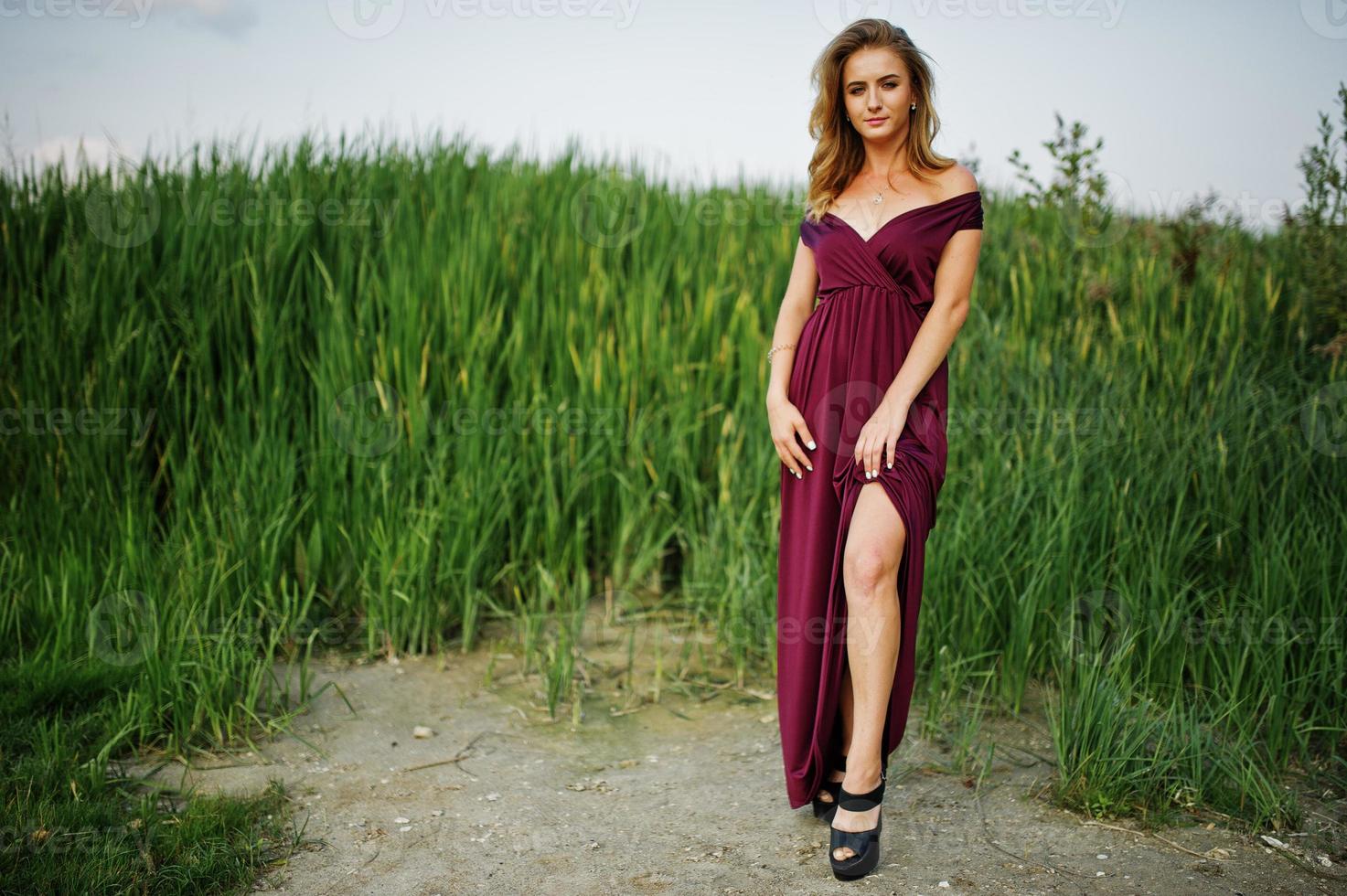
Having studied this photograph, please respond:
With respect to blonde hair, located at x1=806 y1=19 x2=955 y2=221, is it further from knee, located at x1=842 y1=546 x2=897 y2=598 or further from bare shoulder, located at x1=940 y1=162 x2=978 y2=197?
knee, located at x1=842 y1=546 x2=897 y2=598

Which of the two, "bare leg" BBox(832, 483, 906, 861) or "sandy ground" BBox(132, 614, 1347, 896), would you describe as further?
"sandy ground" BBox(132, 614, 1347, 896)

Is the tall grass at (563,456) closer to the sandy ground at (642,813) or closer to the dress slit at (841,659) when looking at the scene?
the sandy ground at (642,813)

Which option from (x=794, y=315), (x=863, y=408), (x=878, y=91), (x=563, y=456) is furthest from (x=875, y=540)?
(x=563, y=456)

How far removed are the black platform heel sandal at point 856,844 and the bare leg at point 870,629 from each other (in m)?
0.01

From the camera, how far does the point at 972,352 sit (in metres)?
4.85

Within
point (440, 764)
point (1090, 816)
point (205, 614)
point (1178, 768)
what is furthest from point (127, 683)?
point (1178, 768)

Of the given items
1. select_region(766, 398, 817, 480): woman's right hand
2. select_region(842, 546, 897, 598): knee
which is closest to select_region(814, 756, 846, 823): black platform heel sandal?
select_region(842, 546, 897, 598): knee

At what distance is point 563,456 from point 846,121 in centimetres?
225

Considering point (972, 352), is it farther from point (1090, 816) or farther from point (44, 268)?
point (44, 268)

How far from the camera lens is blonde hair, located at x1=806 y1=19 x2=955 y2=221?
261 centimetres

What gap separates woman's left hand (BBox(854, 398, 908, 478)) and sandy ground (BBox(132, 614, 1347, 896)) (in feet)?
3.46

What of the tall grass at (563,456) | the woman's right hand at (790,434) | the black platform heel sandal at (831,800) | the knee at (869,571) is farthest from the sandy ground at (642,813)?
the woman's right hand at (790,434)

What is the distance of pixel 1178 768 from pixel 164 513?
4.14m

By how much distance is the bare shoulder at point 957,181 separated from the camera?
259 cm
